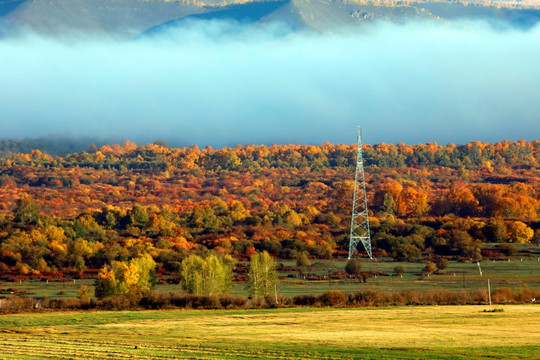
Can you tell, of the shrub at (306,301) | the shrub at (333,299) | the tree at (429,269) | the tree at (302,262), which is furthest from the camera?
the tree at (302,262)

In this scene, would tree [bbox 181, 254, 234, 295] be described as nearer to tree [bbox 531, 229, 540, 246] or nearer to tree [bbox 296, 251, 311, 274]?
tree [bbox 296, 251, 311, 274]

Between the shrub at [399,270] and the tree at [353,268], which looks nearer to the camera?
the shrub at [399,270]

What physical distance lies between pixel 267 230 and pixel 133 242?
35936 millimetres

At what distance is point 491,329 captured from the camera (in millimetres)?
56406

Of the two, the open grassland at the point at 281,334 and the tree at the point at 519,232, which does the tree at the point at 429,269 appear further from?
the open grassland at the point at 281,334

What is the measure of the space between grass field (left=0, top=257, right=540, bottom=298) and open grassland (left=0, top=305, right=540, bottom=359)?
1138 inches

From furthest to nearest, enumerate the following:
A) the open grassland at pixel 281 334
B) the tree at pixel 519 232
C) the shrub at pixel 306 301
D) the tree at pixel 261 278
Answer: the tree at pixel 519 232 < the tree at pixel 261 278 < the shrub at pixel 306 301 < the open grassland at pixel 281 334

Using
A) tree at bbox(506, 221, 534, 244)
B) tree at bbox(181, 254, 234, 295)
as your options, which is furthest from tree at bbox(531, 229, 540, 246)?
tree at bbox(181, 254, 234, 295)

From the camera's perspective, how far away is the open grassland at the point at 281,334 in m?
43.4

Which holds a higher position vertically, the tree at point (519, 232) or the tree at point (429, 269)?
the tree at point (519, 232)

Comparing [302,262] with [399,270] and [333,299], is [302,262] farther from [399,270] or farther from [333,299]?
[333,299]

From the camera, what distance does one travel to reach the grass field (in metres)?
105

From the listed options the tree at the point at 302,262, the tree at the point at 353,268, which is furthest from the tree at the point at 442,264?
the tree at the point at 302,262

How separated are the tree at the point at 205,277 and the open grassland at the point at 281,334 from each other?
24483 millimetres
